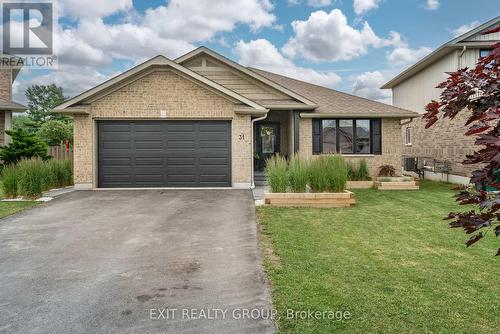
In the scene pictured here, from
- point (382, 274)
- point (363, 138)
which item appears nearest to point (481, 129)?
point (382, 274)

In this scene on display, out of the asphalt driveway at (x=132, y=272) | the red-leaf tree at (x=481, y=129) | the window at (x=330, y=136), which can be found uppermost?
the window at (x=330, y=136)

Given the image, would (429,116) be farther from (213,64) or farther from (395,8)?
(395,8)

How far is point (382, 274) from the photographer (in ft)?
15.1

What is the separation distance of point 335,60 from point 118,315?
2773 cm

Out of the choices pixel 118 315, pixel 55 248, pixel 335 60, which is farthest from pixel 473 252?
pixel 335 60

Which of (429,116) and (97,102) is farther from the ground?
(97,102)

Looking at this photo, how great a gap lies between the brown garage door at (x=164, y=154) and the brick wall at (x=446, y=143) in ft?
30.4

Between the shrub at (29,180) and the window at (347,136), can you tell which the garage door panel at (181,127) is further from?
the window at (347,136)

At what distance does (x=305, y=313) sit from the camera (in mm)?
3486

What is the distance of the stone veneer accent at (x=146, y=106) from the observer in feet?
42.5

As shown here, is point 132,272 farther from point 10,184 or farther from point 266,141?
point 266,141

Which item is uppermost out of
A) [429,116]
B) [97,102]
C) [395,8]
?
[395,8]

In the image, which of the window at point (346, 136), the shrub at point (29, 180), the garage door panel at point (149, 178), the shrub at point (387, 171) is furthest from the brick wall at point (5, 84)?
the shrub at point (387, 171)

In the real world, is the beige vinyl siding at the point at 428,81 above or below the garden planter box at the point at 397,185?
above
